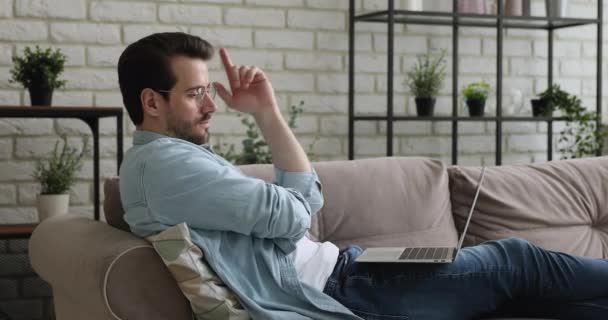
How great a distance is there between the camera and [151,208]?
1.95m

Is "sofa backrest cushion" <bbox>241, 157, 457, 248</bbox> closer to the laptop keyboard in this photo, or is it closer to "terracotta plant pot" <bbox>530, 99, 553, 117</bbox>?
the laptop keyboard

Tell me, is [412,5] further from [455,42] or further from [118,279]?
[118,279]

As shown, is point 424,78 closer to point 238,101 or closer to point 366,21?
point 366,21

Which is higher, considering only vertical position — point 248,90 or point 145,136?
point 248,90

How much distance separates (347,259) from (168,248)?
489 mm

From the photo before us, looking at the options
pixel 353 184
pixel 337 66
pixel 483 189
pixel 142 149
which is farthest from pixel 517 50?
pixel 142 149

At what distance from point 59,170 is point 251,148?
0.73m

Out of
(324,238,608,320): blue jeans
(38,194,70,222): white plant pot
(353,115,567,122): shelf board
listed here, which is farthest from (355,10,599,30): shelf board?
(324,238,608,320): blue jeans

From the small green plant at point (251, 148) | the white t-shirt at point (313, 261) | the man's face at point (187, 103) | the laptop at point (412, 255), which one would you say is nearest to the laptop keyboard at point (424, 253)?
the laptop at point (412, 255)

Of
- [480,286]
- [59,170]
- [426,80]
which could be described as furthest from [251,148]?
[480,286]

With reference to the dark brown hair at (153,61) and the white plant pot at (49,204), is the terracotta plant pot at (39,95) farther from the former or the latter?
the dark brown hair at (153,61)

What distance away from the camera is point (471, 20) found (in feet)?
13.2

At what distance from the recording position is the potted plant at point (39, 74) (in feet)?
10.2

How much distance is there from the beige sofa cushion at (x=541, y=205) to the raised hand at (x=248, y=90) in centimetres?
82
